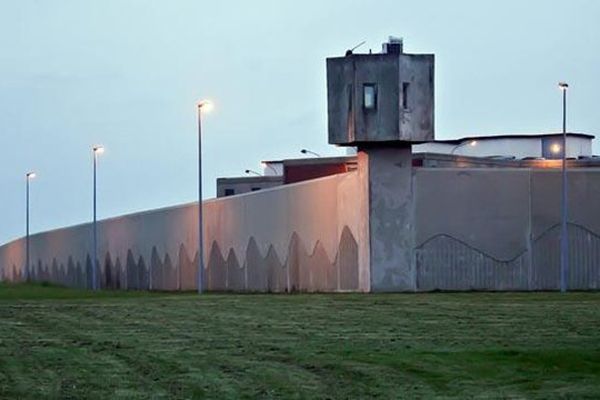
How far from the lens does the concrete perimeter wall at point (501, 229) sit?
59938 mm

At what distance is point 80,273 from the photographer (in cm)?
11656

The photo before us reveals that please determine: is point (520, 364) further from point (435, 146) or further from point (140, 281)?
point (435, 146)

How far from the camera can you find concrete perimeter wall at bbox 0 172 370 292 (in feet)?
204

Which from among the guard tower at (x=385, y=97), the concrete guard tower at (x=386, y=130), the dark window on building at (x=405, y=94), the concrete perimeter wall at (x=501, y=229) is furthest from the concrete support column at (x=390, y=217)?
the dark window on building at (x=405, y=94)

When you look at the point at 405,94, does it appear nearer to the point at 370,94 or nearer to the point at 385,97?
the point at 385,97

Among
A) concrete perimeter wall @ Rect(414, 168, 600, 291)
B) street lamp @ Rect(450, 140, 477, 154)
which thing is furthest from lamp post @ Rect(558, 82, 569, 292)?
street lamp @ Rect(450, 140, 477, 154)

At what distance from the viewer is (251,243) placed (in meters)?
75.6

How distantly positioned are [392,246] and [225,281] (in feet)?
71.4

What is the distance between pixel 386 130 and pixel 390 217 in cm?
341

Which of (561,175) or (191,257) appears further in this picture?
(191,257)

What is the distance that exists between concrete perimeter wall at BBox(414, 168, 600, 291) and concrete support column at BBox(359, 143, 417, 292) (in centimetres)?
52

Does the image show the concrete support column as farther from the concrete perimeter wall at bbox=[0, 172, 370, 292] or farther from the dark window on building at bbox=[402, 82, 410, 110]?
the dark window on building at bbox=[402, 82, 410, 110]

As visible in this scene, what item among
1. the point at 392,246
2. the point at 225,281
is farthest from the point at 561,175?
the point at 225,281

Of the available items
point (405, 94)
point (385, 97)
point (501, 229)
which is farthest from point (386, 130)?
point (501, 229)
